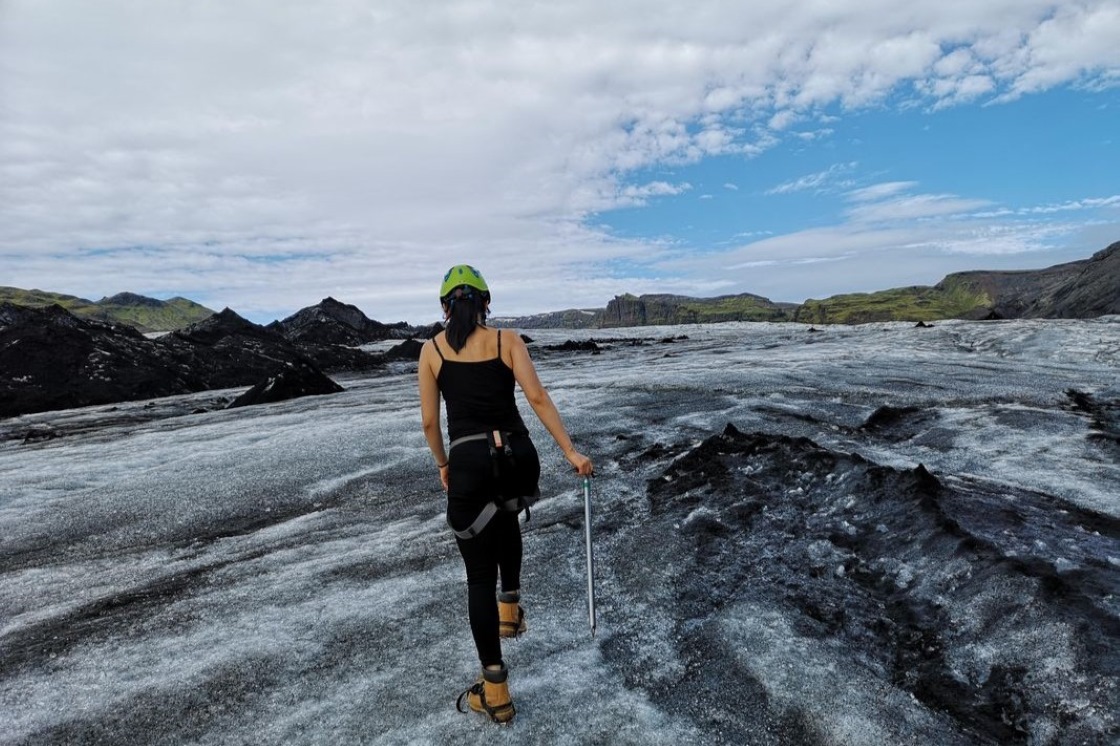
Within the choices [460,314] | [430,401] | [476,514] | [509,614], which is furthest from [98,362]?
[476,514]

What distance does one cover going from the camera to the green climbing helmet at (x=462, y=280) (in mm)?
4340

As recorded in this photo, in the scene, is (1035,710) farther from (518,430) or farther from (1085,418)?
(1085,418)

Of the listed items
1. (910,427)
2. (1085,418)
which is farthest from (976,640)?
(1085,418)

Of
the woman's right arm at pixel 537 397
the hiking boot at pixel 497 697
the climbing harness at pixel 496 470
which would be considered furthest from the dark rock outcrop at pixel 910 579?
the woman's right arm at pixel 537 397

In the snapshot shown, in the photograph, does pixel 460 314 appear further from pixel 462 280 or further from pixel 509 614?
pixel 509 614

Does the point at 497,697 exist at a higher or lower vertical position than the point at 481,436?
lower

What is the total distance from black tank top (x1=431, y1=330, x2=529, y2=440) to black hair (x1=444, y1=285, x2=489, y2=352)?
0.56ft

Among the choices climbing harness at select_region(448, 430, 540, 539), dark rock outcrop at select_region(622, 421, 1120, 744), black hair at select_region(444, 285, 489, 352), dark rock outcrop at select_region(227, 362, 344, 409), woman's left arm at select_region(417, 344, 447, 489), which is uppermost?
black hair at select_region(444, 285, 489, 352)

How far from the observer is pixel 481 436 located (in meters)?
4.30

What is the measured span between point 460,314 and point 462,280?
0.26 m

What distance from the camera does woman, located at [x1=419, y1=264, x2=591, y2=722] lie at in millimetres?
4199

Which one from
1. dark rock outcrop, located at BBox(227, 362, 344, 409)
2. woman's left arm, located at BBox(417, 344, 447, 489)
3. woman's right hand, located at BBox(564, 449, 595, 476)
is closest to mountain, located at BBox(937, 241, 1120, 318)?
dark rock outcrop, located at BBox(227, 362, 344, 409)

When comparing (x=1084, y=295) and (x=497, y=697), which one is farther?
(x=1084, y=295)

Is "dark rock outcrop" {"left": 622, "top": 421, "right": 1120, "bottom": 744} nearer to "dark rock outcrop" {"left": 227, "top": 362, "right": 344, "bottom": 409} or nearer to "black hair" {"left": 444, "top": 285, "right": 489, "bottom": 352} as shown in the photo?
"black hair" {"left": 444, "top": 285, "right": 489, "bottom": 352}
